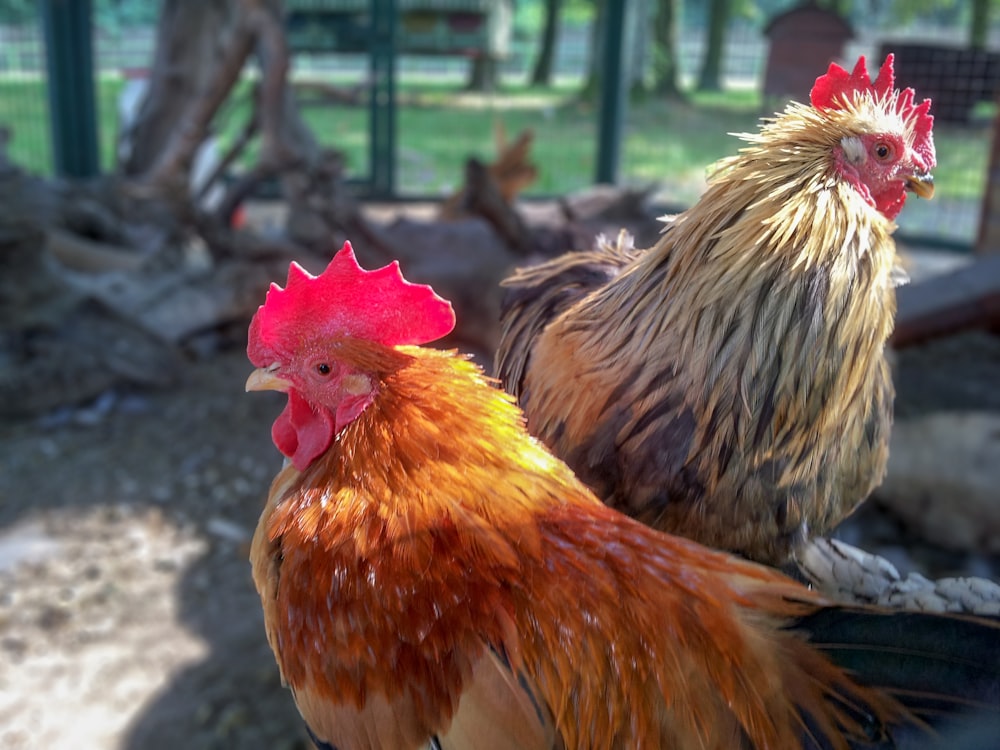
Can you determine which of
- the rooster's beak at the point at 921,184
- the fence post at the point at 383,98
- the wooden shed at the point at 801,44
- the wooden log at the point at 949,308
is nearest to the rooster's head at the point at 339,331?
the rooster's beak at the point at 921,184

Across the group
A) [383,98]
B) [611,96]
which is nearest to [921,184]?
[611,96]

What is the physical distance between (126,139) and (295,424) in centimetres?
686

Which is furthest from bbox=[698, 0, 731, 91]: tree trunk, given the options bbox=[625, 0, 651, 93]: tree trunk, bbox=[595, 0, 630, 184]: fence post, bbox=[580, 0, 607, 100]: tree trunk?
bbox=[580, 0, 607, 100]: tree trunk

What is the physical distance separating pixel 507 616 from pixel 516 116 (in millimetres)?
10918

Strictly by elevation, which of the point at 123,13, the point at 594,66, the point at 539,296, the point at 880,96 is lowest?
the point at 539,296

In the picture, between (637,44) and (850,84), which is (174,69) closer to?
(637,44)

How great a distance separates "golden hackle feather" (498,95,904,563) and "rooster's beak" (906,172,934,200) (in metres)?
0.13

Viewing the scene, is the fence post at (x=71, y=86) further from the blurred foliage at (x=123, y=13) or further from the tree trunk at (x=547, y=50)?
the tree trunk at (x=547, y=50)

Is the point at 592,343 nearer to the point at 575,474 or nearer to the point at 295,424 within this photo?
the point at 575,474

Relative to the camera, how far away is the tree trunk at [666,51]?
9.66m

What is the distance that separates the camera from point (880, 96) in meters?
1.92

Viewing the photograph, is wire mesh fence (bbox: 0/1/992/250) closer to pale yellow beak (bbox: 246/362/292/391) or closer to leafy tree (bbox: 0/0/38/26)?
leafy tree (bbox: 0/0/38/26)

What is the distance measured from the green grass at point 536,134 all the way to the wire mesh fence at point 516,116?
0.02 meters

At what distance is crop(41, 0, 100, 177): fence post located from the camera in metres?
8.03
